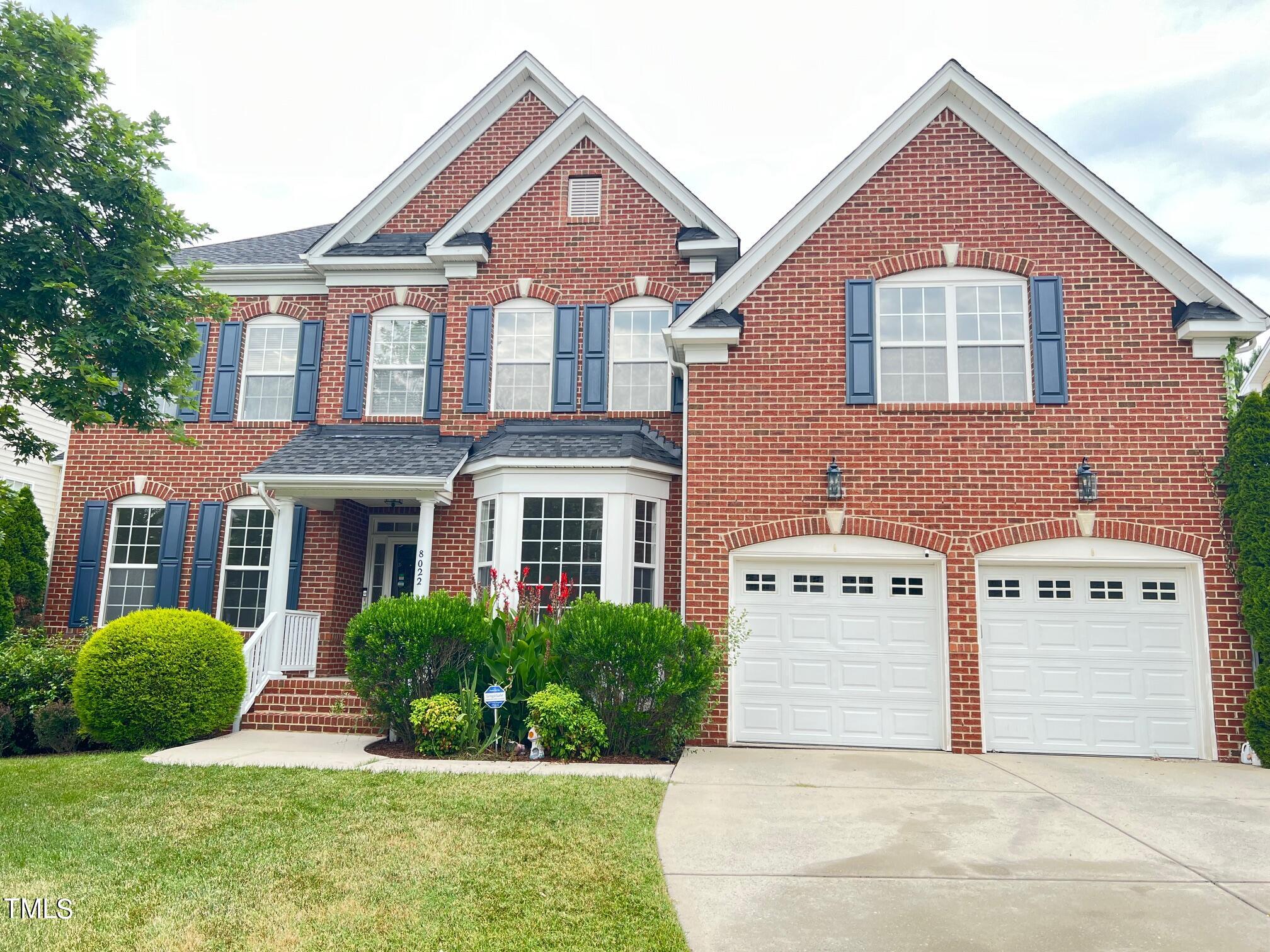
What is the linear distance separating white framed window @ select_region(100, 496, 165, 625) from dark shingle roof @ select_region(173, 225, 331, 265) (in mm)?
4181

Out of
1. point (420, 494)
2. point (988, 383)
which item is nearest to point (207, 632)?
point (420, 494)

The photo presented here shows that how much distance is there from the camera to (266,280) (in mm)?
14766

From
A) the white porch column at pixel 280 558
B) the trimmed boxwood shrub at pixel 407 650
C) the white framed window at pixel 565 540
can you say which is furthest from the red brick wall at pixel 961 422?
the white porch column at pixel 280 558

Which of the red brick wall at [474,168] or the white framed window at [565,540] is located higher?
the red brick wall at [474,168]

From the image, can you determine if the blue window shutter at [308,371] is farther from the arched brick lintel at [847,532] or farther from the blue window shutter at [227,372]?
the arched brick lintel at [847,532]

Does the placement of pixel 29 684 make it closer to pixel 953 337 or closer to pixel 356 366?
pixel 356 366

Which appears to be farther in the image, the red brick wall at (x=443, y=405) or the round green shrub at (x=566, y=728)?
the red brick wall at (x=443, y=405)

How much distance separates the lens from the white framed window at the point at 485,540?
39.7ft

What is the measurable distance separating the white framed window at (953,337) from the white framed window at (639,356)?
3434 millimetres

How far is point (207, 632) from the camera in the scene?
401 inches

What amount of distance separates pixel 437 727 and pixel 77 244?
656 cm

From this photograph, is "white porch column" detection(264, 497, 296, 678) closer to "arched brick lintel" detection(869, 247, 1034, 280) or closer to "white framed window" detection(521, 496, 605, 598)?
"white framed window" detection(521, 496, 605, 598)

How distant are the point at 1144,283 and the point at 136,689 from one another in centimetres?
1287

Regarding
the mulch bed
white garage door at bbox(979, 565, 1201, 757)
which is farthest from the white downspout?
white garage door at bbox(979, 565, 1201, 757)
